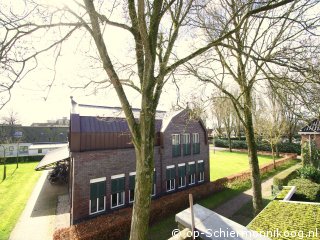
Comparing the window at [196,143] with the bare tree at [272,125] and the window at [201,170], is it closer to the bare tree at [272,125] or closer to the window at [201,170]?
the window at [201,170]

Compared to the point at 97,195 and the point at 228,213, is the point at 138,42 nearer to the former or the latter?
the point at 97,195

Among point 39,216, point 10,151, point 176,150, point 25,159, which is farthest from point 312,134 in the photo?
point 10,151

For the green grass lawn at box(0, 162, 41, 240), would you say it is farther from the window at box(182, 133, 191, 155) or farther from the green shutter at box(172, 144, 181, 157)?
the window at box(182, 133, 191, 155)

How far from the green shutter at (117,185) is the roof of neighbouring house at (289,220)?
939 cm

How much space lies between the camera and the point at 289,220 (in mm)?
9000

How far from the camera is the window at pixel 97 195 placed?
14.8 metres

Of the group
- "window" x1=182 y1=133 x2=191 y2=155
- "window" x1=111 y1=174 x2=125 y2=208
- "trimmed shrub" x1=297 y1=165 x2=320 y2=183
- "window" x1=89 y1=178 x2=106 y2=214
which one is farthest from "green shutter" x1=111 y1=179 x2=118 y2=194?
"trimmed shrub" x1=297 y1=165 x2=320 y2=183

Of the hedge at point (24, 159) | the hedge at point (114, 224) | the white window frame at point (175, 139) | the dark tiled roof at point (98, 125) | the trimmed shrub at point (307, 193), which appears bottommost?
the hedge at point (114, 224)

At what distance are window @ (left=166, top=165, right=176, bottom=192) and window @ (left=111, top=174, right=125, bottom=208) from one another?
4867mm

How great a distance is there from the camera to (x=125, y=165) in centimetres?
1669

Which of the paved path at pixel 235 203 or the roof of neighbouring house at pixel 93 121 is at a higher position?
the roof of neighbouring house at pixel 93 121

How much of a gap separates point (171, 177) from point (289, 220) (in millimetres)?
12021

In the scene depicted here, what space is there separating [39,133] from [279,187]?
174 feet

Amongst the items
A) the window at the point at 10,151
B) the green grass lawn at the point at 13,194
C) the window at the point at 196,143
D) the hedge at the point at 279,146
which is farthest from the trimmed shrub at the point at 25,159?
the hedge at the point at 279,146
